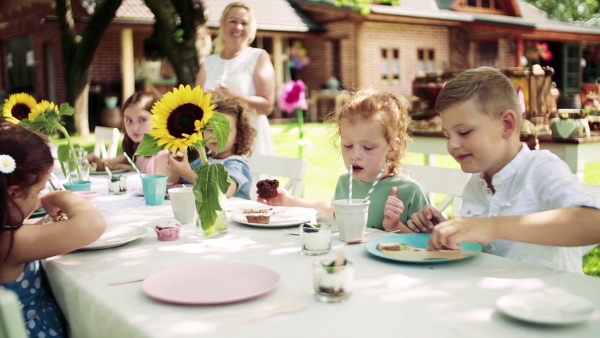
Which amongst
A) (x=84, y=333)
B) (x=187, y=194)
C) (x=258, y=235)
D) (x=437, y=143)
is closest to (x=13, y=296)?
(x=84, y=333)

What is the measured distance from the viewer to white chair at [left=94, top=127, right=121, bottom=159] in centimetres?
522

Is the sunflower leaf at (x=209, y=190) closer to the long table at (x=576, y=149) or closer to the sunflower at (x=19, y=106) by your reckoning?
the sunflower at (x=19, y=106)

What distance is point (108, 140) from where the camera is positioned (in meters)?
5.52

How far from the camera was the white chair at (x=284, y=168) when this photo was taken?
11.1 ft

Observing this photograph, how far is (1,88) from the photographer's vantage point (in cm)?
2020

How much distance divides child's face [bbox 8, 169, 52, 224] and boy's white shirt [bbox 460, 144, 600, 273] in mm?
1430

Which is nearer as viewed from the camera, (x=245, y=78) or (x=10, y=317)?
(x=10, y=317)

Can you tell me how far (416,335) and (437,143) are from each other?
14.9 ft

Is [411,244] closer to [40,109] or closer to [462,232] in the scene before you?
[462,232]

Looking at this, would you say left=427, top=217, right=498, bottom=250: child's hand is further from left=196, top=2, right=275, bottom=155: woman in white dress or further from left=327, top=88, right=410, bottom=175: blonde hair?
left=196, top=2, right=275, bottom=155: woman in white dress

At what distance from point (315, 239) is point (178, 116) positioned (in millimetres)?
580

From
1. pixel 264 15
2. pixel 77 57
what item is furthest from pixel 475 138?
pixel 264 15

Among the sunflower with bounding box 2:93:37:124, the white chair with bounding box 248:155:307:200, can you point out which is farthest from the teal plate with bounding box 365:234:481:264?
the sunflower with bounding box 2:93:37:124

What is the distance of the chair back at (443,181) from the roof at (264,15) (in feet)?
42.1
